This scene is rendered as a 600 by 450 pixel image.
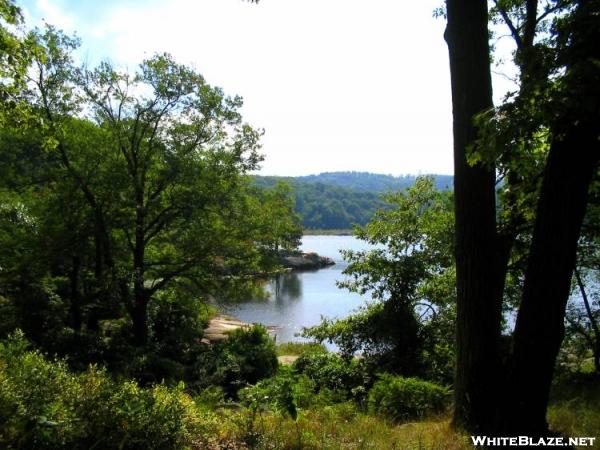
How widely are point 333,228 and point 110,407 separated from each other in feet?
544

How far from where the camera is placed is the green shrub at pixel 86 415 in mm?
3721

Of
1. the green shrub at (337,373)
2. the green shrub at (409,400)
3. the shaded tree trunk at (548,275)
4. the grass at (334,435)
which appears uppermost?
the shaded tree trunk at (548,275)

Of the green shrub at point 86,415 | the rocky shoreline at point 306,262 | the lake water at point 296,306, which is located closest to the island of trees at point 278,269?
the green shrub at point 86,415

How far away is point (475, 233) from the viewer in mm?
4992

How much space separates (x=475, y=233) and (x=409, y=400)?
3648 mm

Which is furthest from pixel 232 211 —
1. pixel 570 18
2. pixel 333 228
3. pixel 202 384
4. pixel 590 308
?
pixel 333 228

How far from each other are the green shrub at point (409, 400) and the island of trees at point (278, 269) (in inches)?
1.3

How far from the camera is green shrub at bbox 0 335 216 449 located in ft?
12.2

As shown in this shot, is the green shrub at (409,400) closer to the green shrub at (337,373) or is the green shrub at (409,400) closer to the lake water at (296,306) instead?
the green shrub at (337,373)

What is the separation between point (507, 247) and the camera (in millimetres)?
5434

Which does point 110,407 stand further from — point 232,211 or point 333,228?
point 333,228

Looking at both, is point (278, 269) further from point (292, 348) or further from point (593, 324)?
point (593, 324)

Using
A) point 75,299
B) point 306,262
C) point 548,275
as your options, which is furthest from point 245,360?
point 306,262

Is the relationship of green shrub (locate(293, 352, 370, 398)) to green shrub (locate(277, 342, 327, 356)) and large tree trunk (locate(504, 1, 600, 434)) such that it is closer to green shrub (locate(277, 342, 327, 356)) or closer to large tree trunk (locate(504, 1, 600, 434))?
large tree trunk (locate(504, 1, 600, 434))
